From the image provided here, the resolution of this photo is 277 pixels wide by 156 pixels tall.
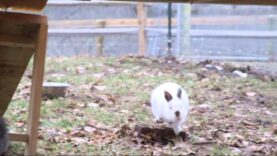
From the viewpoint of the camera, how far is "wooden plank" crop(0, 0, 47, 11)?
2.73 meters

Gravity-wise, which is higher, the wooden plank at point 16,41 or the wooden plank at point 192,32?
the wooden plank at point 192,32

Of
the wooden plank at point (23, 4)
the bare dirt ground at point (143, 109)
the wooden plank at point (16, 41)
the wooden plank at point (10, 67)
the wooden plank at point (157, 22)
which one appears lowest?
the bare dirt ground at point (143, 109)

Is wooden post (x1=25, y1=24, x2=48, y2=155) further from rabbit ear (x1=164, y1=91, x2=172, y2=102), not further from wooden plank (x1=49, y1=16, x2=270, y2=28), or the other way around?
wooden plank (x1=49, y1=16, x2=270, y2=28)

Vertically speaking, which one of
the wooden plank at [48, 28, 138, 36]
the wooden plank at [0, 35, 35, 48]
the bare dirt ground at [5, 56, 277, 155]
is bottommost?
the bare dirt ground at [5, 56, 277, 155]

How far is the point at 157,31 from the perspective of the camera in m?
7.96

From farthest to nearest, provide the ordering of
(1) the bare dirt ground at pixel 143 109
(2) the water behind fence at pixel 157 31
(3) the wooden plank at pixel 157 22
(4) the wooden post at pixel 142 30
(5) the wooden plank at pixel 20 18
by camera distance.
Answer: (3) the wooden plank at pixel 157 22 < (4) the wooden post at pixel 142 30 < (2) the water behind fence at pixel 157 31 < (1) the bare dirt ground at pixel 143 109 < (5) the wooden plank at pixel 20 18

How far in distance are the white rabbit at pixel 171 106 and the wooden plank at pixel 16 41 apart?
1301mm

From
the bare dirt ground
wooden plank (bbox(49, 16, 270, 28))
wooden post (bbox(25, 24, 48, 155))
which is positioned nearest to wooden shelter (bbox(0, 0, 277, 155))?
wooden post (bbox(25, 24, 48, 155))

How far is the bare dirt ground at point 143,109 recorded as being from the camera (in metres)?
3.40

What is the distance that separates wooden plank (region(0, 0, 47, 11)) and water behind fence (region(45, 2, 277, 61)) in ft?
15.7

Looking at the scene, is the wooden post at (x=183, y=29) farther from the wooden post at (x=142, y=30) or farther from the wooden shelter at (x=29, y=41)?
the wooden shelter at (x=29, y=41)

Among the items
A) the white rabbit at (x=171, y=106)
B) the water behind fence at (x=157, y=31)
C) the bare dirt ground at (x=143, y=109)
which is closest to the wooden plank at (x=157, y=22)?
the water behind fence at (x=157, y=31)

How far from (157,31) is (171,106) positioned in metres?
4.24

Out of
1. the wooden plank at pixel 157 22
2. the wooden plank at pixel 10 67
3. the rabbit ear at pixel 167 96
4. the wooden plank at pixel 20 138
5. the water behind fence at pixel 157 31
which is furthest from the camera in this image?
the wooden plank at pixel 157 22
